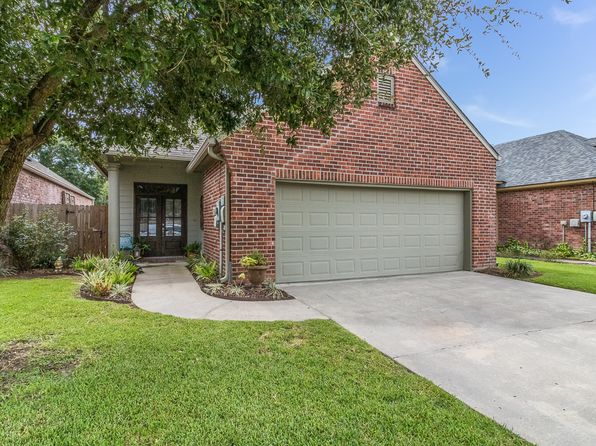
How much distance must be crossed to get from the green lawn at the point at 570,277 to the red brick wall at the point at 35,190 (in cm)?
1763

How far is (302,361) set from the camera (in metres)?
3.43

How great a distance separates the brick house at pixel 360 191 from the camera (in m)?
7.12

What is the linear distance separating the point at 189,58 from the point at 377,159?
574 centimetres

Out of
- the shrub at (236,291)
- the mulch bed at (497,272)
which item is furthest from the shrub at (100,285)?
the mulch bed at (497,272)

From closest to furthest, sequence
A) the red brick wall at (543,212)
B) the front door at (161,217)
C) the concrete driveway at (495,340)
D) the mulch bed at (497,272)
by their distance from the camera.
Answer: the concrete driveway at (495,340), the mulch bed at (497,272), the front door at (161,217), the red brick wall at (543,212)

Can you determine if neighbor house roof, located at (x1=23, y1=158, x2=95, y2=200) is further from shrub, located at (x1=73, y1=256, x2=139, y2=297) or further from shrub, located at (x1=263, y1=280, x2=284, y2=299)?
shrub, located at (x1=263, y1=280, x2=284, y2=299)

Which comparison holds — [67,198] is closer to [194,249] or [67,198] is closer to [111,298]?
[194,249]

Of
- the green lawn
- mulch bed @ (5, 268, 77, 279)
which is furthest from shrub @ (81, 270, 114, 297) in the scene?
the green lawn

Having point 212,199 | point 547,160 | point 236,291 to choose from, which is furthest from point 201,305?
point 547,160

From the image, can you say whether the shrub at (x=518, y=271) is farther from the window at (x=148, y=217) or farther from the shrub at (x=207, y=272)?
the window at (x=148, y=217)

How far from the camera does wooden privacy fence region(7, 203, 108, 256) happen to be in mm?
10011

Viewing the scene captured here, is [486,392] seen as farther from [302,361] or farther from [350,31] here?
[350,31]

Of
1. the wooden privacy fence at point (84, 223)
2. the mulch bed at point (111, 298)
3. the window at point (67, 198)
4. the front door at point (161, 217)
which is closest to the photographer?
the mulch bed at point (111, 298)

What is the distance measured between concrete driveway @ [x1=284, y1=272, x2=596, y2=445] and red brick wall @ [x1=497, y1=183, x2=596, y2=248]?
762cm
